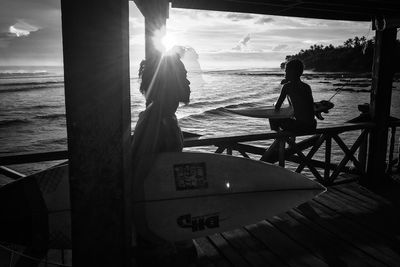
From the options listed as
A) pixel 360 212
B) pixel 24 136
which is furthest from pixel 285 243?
pixel 24 136

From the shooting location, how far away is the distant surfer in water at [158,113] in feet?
7.82

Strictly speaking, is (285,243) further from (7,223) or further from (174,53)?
(7,223)

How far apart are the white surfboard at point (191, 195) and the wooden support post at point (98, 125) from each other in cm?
78

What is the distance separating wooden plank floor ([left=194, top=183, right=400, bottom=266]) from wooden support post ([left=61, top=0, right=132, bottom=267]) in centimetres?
183

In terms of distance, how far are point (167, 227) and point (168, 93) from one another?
43.0 inches

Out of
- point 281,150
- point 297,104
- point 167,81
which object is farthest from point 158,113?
point 297,104

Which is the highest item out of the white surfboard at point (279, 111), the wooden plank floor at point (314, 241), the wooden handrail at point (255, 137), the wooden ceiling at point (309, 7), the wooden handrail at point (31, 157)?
the wooden ceiling at point (309, 7)

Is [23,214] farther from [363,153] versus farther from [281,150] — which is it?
[363,153]

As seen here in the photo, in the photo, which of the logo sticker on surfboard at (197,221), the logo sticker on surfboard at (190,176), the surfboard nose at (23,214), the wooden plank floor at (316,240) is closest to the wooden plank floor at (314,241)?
the wooden plank floor at (316,240)

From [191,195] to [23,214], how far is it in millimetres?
1301

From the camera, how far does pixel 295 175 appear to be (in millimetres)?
3221

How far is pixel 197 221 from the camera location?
8.87 feet

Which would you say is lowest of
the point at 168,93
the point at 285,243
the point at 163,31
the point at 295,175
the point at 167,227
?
the point at 285,243

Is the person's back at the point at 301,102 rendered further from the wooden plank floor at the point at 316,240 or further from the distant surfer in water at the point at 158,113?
the distant surfer in water at the point at 158,113
